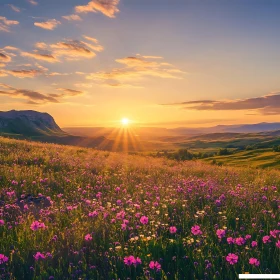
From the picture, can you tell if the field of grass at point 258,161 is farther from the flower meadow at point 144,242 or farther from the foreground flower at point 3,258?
the foreground flower at point 3,258

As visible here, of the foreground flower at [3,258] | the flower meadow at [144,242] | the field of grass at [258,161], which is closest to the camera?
the foreground flower at [3,258]

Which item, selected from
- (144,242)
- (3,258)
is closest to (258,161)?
(144,242)

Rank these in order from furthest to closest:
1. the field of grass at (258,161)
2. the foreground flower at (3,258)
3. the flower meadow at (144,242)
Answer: the field of grass at (258,161) < the flower meadow at (144,242) < the foreground flower at (3,258)

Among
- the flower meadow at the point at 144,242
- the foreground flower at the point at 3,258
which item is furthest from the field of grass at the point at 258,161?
the foreground flower at the point at 3,258

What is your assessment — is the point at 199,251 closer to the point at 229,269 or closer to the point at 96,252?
the point at 229,269

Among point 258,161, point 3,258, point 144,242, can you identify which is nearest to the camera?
point 3,258

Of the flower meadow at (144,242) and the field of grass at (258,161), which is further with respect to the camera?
the field of grass at (258,161)

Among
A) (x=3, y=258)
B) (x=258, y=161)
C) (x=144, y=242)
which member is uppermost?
(x=3, y=258)

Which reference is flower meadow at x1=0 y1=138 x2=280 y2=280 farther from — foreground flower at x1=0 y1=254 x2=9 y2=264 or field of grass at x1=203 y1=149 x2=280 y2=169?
field of grass at x1=203 y1=149 x2=280 y2=169

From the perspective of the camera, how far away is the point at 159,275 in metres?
3.83

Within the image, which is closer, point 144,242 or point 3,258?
point 3,258

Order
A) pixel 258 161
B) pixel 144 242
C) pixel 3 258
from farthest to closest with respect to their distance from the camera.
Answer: pixel 258 161 < pixel 144 242 < pixel 3 258

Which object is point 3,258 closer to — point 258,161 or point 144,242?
point 144,242

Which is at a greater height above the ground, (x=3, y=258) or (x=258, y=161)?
(x=3, y=258)
